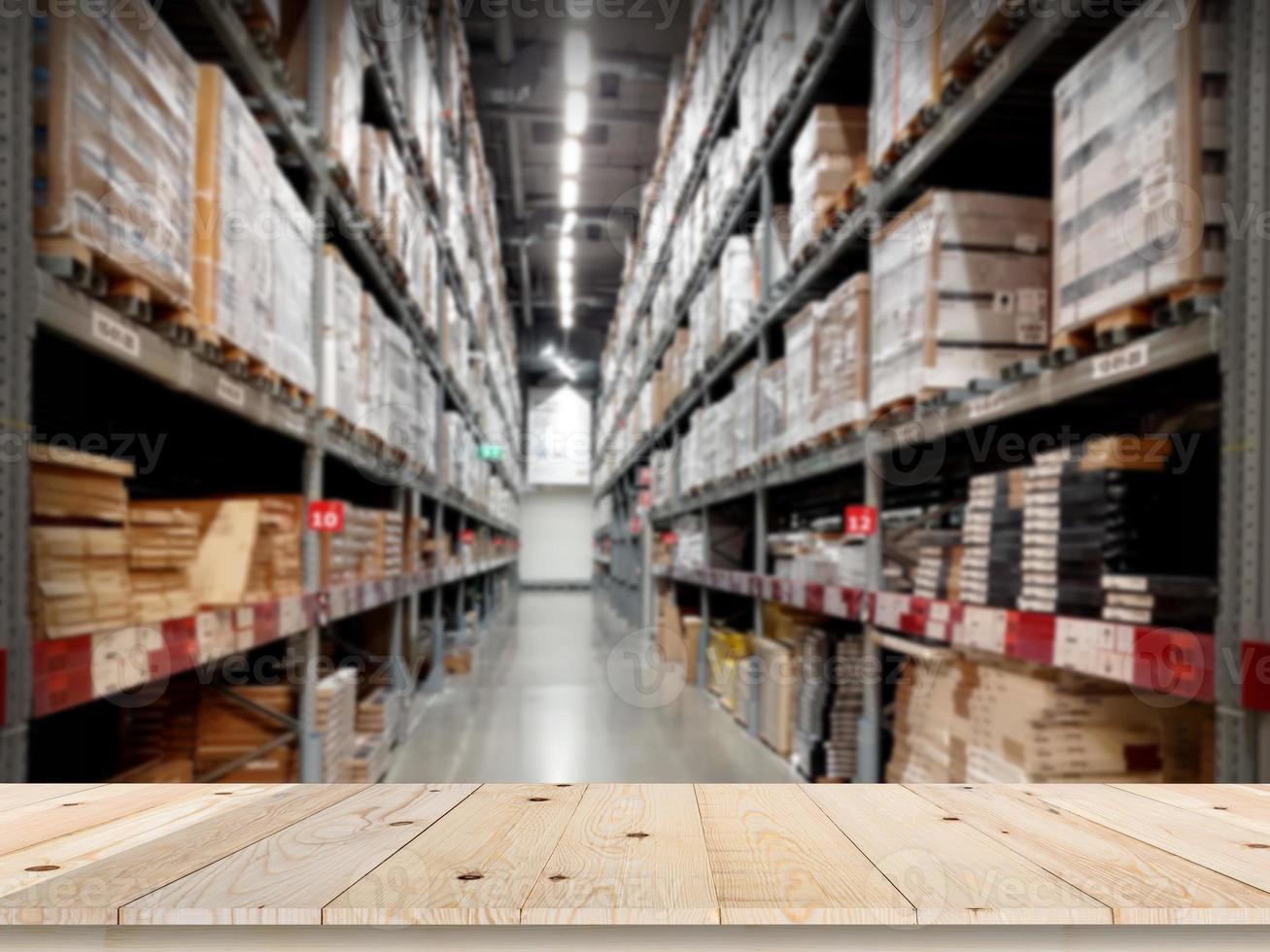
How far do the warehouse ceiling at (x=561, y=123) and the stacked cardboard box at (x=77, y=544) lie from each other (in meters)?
4.78

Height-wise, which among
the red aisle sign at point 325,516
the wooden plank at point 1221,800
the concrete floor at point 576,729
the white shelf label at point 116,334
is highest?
the white shelf label at point 116,334

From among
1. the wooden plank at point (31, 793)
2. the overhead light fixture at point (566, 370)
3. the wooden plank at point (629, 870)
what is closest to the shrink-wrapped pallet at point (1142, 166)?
the wooden plank at point (629, 870)

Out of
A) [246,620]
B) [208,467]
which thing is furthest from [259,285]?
[208,467]

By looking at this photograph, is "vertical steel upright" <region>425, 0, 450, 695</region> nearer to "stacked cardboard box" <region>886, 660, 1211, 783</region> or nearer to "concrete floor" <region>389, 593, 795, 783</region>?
"concrete floor" <region>389, 593, 795, 783</region>

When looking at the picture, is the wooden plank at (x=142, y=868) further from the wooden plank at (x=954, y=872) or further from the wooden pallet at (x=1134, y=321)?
the wooden pallet at (x=1134, y=321)

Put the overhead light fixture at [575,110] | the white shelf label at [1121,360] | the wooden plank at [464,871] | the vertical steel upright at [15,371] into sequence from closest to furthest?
the wooden plank at [464,871] < the vertical steel upright at [15,371] < the white shelf label at [1121,360] < the overhead light fixture at [575,110]

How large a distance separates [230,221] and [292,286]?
0.70 meters

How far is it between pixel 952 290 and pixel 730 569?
4.54 meters

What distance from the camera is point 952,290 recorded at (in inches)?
135

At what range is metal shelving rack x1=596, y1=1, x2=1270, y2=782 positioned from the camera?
1.95 m

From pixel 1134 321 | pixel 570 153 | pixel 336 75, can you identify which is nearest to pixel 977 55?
pixel 1134 321

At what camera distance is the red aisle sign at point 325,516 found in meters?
3.87

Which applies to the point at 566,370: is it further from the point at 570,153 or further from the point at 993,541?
the point at 993,541

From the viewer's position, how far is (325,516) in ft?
12.8
